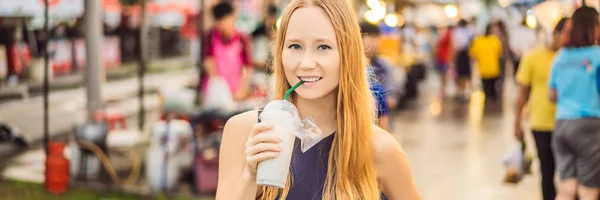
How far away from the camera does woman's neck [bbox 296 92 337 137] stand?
2131 mm

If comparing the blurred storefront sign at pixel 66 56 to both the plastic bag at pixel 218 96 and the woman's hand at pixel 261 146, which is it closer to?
the plastic bag at pixel 218 96

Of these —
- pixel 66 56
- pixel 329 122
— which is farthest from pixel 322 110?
pixel 66 56

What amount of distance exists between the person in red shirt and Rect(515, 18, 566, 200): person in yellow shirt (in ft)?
40.2

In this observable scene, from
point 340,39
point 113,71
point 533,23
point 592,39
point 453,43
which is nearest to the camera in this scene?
point 340,39

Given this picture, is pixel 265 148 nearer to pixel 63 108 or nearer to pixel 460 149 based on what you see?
pixel 460 149

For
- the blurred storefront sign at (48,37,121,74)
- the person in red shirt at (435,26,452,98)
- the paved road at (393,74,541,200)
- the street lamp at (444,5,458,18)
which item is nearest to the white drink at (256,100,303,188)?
the paved road at (393,74,541,200)

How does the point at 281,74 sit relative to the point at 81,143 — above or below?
above

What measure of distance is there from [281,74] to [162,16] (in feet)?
100

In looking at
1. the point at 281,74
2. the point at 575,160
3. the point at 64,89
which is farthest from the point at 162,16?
the point at 281,74

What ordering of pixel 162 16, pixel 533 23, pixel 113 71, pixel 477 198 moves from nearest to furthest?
pixel 477 198, pixel 533 23, pixel 113 71, pixel 162 16

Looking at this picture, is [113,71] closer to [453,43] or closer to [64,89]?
[64,89]

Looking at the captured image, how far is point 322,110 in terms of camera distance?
2135 millimetres

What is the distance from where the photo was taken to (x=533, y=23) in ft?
27.8

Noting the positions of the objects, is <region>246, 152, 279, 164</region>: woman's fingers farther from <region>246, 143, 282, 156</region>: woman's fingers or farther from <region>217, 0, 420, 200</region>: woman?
<region>217, 0, 420, 200</region>: woman
